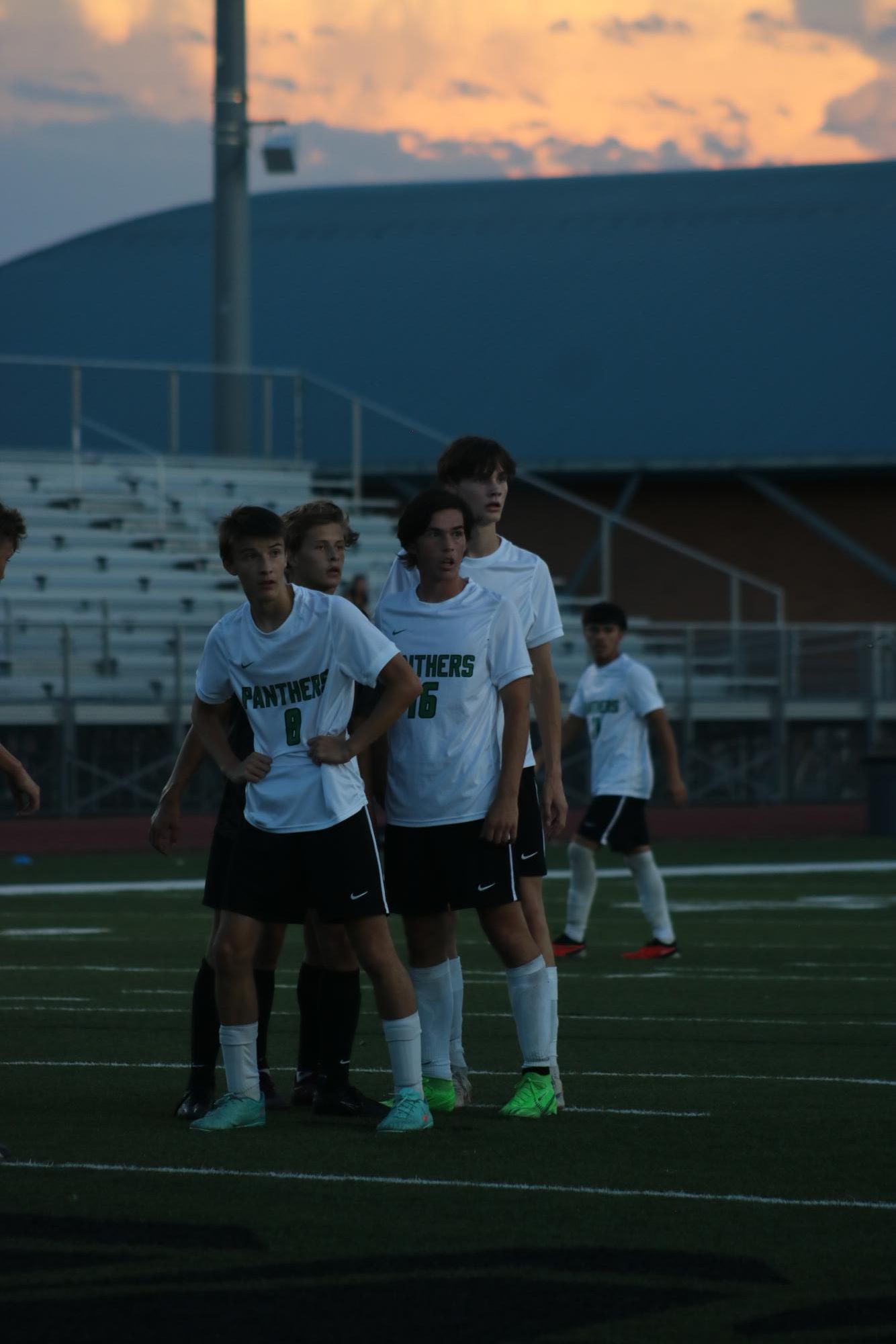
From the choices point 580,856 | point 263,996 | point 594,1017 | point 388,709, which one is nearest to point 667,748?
point 580,856

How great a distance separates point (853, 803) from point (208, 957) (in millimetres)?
23823

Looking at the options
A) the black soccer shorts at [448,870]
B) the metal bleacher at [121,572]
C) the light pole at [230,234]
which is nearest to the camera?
the black soccer shorts at [448,870]

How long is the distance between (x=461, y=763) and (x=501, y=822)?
0.22 metres

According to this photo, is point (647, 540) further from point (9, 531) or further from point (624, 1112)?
point (9, 531)

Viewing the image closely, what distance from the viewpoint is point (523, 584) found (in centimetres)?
774

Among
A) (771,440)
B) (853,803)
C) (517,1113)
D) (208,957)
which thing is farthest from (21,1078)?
(771,440)

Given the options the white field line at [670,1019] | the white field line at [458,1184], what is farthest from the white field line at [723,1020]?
the white field line at [458,1184]

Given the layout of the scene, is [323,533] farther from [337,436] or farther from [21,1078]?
[337,436]

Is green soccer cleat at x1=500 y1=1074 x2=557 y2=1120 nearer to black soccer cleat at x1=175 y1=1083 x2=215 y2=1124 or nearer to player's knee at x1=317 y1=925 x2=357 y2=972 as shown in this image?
player's knee at x1=317 y1=925 x2=357 y2=972

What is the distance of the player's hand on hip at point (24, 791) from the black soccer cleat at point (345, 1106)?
1.28m

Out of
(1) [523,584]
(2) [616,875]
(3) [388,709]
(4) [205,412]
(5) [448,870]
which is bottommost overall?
(2) [616,875]

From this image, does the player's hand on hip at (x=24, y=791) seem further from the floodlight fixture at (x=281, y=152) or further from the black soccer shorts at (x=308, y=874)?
the floodlight fixture at (x=281, y=152)

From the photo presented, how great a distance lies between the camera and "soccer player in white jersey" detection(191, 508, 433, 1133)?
22.7 feet

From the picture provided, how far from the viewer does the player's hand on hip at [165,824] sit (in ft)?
24.0
